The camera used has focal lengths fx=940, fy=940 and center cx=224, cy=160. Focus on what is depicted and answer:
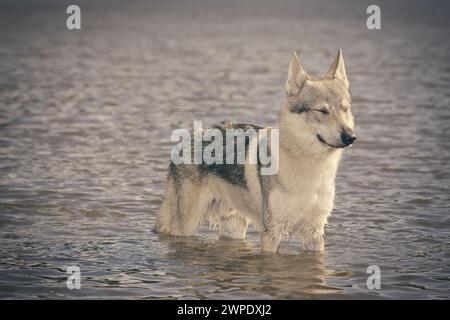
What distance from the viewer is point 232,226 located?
1120 centimetres

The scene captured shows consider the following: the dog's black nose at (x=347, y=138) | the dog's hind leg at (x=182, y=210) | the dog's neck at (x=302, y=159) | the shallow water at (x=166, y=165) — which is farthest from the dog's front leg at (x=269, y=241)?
the dog's black nose at (x=347, y=138)

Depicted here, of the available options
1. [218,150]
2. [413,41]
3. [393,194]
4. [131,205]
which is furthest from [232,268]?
[413,41]

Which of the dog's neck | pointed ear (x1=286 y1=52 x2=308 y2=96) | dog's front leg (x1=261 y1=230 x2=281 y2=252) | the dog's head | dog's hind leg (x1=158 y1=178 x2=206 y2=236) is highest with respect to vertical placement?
pointed ear (x1=286 y1=52 x2=308 y2=96)

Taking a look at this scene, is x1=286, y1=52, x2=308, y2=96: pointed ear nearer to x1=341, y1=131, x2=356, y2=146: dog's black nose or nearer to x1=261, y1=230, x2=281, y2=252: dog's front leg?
x1=341, y1=131, x2=356, y2=146: dog's black nose

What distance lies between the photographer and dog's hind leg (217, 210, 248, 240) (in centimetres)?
1103

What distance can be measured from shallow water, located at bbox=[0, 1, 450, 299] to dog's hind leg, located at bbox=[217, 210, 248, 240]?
12 cm

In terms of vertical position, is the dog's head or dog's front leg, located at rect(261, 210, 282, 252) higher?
the dog's head

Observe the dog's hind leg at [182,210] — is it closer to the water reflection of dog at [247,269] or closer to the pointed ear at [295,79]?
the water reflection of dog at [247,269]

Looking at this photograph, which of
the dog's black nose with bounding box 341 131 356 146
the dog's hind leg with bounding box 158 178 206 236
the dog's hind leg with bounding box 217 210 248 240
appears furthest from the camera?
the dog's hind leg with bounding box 217 210 248 240

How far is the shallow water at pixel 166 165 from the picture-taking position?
988cm

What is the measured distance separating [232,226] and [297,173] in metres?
1.67

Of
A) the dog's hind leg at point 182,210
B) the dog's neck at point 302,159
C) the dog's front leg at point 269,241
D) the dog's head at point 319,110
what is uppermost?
the dog's head at point 319,110

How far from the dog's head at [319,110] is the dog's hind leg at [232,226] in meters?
1.65

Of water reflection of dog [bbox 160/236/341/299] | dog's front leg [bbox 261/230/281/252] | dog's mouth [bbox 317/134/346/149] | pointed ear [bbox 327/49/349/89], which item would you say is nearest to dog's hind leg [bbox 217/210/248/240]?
water reflection of dog [bbox 160/236/341/299]
